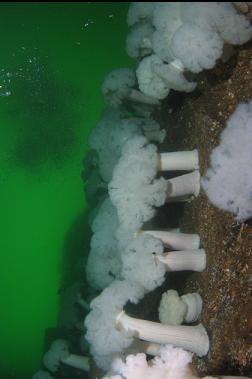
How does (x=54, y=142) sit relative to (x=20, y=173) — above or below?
above

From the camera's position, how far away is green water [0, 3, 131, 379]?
362 inches

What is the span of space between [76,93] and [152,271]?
7798mm

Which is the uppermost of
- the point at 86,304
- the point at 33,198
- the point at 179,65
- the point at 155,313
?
the point at 179,65

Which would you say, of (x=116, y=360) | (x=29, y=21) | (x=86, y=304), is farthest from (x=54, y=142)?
(x=116, y=360)

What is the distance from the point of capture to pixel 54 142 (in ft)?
34.6

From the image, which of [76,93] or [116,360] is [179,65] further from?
[76,93]

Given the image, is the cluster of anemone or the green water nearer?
the cluster of anemone

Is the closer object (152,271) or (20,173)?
(152,271)

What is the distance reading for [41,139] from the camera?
433 inches

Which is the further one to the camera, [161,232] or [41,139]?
[41,139]

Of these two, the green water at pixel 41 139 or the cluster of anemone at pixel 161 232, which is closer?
the cluster of anemone at pixel 161 232

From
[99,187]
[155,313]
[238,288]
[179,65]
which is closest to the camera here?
[238,288]

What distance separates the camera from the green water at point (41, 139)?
919 cm

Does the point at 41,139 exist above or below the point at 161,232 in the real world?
above
